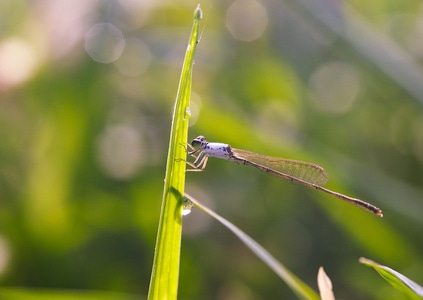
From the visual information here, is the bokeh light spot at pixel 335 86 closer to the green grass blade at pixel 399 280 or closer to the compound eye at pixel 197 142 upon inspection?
the compound eye at pixel 197 142

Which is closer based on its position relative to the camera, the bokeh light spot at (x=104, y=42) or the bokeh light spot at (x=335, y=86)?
the bokeh light spot at (x=104, y=42)

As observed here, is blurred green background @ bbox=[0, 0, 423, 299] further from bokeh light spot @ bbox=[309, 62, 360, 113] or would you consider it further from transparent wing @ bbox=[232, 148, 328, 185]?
transparent wing @ bbox=[232, 148, 328, 185]

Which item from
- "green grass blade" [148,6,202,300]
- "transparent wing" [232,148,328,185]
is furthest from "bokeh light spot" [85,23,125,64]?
"green grass blade" [148,6,202,300]

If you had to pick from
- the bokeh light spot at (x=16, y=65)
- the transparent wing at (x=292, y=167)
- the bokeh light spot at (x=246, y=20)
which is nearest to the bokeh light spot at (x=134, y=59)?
the bokeh light spot at (x=16, y=65)

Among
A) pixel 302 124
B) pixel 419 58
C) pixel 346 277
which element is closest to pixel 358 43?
pixel 302 124

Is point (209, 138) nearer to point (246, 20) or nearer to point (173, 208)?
point (246, 20)
